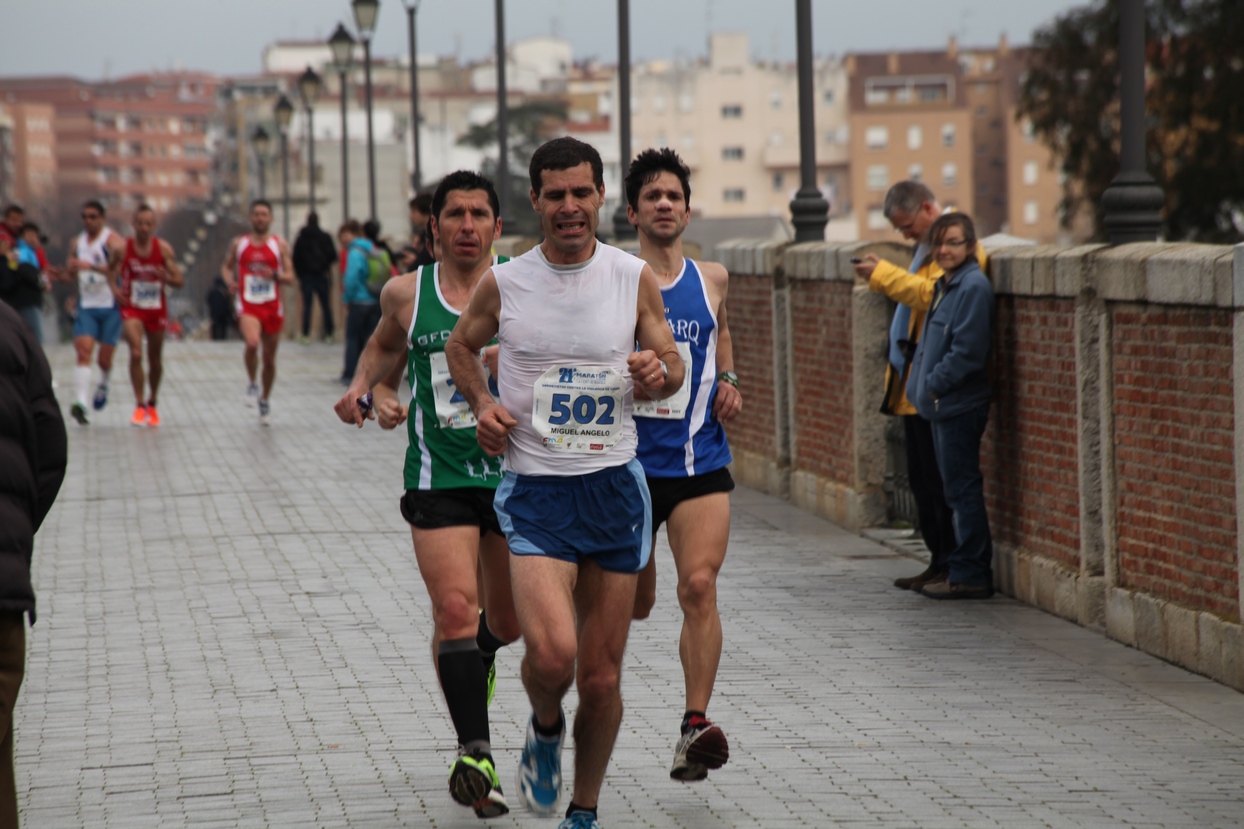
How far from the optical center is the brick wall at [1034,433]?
9.20m

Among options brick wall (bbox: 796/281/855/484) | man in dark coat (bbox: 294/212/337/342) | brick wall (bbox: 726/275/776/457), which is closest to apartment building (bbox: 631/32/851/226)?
man in dark coat (bbox: 294/212/337/342)

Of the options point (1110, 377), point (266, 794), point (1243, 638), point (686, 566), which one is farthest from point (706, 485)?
point (1110, 377)

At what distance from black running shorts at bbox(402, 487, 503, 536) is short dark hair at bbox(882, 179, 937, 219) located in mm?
4380

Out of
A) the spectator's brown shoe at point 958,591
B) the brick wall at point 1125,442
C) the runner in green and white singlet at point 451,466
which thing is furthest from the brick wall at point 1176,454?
the runner in green and white singlet at point 451,466

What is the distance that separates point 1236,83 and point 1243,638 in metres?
38.9

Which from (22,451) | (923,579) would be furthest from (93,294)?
(22,451)

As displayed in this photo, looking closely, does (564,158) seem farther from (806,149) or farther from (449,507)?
(806,149)

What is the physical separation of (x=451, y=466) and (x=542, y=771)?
3.48ft

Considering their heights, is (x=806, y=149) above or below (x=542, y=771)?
above

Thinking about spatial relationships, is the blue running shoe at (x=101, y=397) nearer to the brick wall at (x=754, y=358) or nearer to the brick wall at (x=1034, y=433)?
the brick wall at (x=754, y=358)

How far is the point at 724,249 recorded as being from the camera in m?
15.7

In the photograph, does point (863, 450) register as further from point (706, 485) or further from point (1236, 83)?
point (1236, 83)

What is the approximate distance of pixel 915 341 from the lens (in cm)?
1029

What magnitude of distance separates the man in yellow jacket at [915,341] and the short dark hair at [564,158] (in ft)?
15.0
